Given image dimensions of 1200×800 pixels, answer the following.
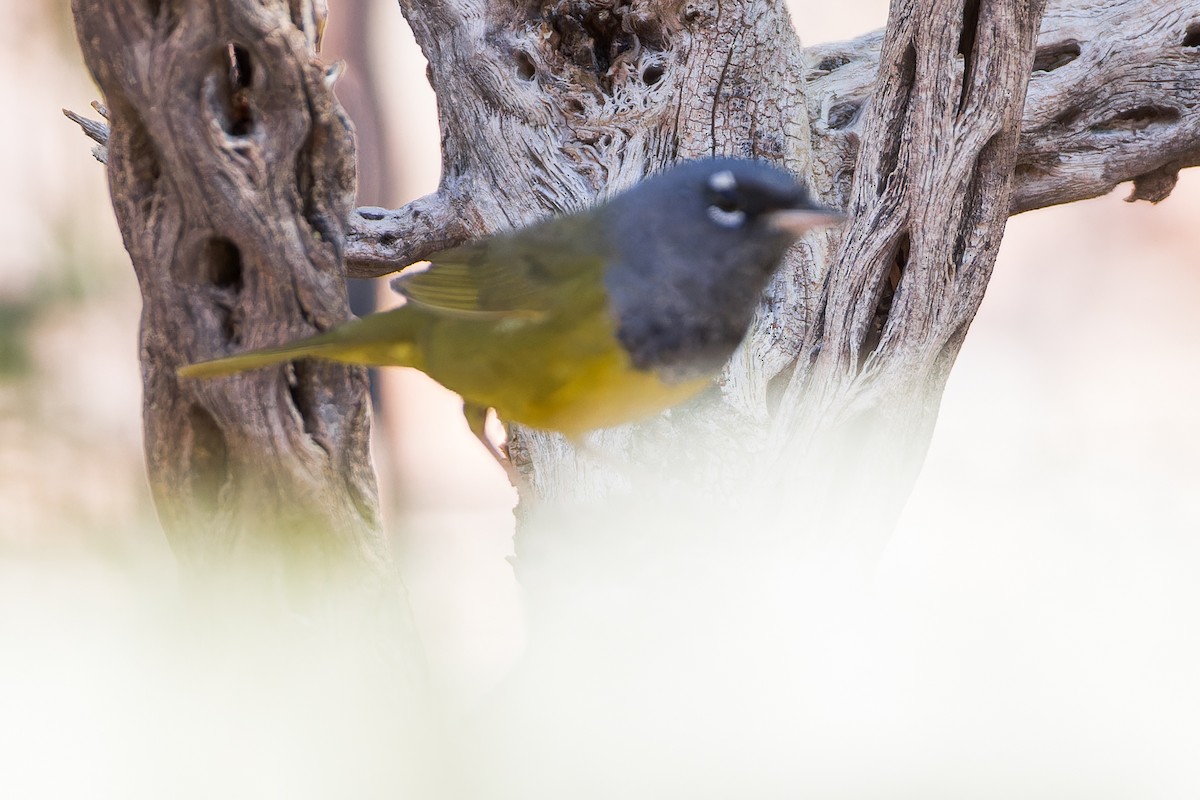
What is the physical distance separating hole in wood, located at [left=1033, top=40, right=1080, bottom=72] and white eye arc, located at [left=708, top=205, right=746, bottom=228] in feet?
5.15

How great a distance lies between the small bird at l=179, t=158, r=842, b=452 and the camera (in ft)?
3.81

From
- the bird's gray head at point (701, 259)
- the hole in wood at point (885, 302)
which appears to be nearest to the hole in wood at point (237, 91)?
the bird's gray head at point (701, 259)

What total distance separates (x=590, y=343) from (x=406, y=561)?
22.9 inches

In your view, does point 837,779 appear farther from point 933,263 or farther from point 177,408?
point 933,263

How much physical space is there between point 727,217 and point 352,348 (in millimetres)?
481

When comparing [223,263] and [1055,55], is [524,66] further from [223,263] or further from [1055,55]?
[1055,55]

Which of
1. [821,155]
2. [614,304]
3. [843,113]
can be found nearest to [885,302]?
[821,155]

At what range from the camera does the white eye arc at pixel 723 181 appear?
117cm

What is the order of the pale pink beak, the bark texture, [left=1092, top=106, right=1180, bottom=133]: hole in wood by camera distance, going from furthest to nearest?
[left=1092, top=106, right=1180, bottom=133]: hole in wood, the pale pink beak, the bark texture

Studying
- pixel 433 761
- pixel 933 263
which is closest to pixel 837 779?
pixel 433 761

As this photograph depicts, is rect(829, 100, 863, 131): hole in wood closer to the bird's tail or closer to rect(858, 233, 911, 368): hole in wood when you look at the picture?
rect(858, 233, 911, 368): hole in wood

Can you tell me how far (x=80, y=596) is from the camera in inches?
28.7

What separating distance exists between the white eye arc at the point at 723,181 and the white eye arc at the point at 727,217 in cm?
2

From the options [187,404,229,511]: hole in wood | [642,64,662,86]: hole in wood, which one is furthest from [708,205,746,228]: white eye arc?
[642,64,662,86]: hole in wood
